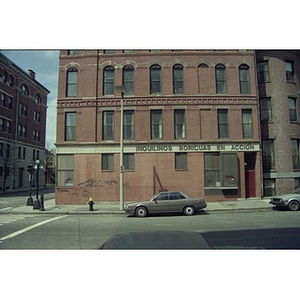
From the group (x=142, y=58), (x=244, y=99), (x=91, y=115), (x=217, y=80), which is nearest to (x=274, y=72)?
(x=244, y=99)

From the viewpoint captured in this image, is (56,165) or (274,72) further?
(56,165)

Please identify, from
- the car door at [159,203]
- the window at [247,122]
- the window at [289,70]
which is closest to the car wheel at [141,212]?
the car door at [159,203]

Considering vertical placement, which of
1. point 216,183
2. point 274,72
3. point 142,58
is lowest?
point 216,183

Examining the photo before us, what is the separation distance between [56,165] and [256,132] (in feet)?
31.0

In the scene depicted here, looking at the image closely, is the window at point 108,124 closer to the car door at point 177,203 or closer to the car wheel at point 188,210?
the car door at point 177,203

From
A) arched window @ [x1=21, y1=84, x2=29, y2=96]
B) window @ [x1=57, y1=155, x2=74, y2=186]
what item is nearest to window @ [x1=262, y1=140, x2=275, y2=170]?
window @ [x1=57, y1=155, x2=74, y2=186]

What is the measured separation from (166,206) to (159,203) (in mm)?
340

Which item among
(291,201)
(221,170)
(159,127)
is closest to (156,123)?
(159,127)

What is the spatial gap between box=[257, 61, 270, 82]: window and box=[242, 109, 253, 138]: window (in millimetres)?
1463

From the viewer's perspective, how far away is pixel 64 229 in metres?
7.66

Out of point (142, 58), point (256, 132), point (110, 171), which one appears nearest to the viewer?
point (142, 58)

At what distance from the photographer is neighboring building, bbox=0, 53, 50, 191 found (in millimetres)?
7561

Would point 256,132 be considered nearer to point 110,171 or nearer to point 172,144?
point 172,144

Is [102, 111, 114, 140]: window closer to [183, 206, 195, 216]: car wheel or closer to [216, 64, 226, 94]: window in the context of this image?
[183, 206, 195, 216]: car wheel
